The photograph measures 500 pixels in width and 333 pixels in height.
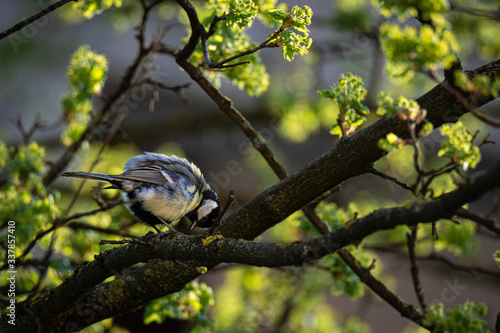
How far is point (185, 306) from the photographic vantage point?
2227mm

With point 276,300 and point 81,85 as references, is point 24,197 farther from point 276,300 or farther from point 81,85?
point 276,300

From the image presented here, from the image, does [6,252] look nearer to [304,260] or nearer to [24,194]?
[24,194]

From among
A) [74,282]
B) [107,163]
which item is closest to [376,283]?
[74,282]

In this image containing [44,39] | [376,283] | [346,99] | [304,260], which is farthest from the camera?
[44,39]

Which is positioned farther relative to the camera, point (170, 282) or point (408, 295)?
point (408, 295)

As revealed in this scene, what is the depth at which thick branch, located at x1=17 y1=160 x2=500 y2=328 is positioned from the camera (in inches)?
41.7

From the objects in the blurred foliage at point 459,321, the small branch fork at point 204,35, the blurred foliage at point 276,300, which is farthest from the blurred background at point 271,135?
the small branch fork at point 204,35

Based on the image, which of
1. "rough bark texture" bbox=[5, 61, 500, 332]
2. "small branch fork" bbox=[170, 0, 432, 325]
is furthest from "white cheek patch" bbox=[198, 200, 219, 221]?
→ "rough bark texture" bbox=[5, 61, 500, 332]

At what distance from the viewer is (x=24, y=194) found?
2.21 metres

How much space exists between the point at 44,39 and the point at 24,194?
18.4ft

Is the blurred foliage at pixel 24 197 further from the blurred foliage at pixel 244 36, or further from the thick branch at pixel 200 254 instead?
the blurred foliage at pixel 244 36

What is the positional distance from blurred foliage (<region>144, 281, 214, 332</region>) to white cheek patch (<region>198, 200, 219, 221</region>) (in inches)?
12.8

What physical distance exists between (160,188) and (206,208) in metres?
0.30

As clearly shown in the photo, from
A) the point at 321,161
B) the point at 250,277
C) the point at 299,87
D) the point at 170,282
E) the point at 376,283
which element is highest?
the point at 321,161
